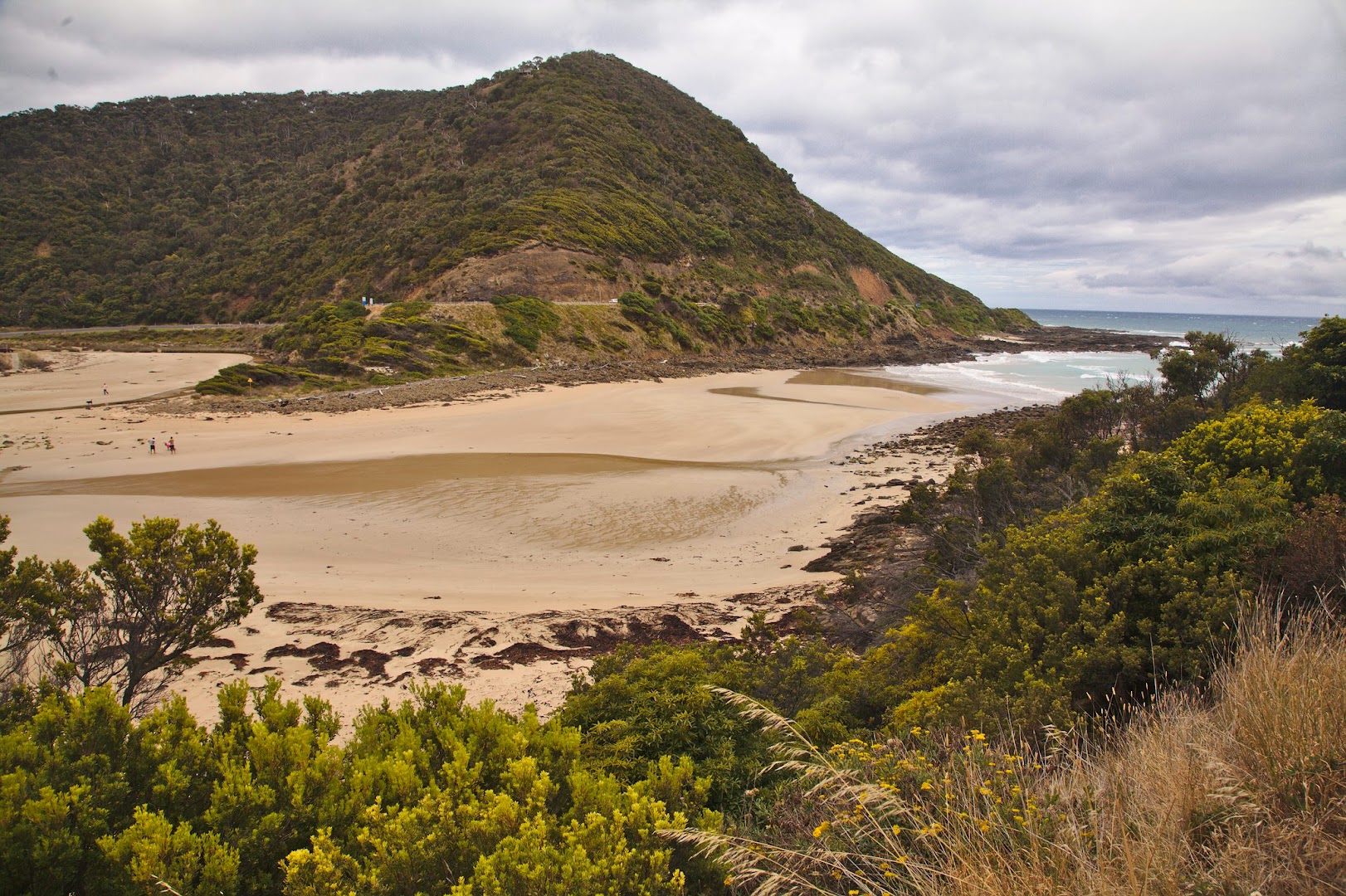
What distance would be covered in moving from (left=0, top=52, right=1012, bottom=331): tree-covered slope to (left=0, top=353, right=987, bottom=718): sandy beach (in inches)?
948

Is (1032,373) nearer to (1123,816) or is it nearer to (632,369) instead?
(632,369)

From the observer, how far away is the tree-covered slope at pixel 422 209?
50.7 metres

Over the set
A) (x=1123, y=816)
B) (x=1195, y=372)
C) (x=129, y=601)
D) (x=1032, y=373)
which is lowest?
(x=129, y=601)

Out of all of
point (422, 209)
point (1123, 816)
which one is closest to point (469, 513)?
point (1123, 816)

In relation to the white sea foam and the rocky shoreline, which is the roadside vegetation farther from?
the white sea foam

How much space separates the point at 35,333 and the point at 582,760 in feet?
214

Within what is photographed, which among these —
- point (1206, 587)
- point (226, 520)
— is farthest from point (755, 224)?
point (1206, 587)

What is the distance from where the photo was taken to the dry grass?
2.35m

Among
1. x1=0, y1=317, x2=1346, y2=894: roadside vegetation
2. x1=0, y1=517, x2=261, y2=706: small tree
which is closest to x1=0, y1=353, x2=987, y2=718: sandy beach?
x1=0, y1=517, x2=261, y2=706: small tree

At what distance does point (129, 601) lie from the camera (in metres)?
6.61

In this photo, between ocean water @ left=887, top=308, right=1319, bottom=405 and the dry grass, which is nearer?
the dry grass

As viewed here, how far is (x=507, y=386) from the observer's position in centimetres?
3169

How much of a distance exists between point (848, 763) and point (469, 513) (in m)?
12.4

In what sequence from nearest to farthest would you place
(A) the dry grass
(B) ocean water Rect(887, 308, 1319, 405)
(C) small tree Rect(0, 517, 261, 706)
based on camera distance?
(A) the dry grass
(C) small tree Rect(0, 517, 261, 706)
(B) ocean water Rect(887, 308, 1319, 405)
